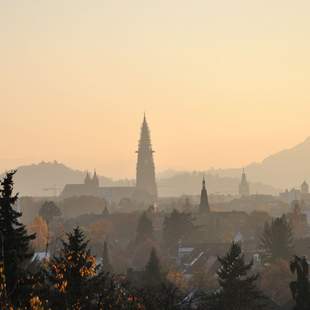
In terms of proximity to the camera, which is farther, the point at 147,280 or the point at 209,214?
the point at 209,214

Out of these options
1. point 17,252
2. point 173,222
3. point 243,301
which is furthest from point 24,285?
point 173,222

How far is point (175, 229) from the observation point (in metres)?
136

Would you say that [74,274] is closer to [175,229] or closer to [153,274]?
[153,274]

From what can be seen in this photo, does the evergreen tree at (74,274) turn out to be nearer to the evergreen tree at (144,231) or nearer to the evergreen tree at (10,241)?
the evergreen tree at (10,241)

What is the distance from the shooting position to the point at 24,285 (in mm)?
32500

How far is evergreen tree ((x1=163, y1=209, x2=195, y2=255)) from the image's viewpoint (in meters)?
134

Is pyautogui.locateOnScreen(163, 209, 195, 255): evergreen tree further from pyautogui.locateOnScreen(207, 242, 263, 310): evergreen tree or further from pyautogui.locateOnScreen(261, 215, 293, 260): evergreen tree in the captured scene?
pyautogui.locateOnScreen(207, 242, 263, 310): evergreen tree

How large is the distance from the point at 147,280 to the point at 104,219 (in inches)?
3853

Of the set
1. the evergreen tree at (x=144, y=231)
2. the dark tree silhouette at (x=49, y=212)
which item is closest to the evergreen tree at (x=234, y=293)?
the evergreen tree at (x=144, y=231)

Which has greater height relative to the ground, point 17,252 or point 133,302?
point 17,252

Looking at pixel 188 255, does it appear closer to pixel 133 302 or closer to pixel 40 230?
pixel 40 230

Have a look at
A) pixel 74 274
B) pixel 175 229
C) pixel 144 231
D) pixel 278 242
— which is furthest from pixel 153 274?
pixel 175 229

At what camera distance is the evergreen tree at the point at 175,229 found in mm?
133500

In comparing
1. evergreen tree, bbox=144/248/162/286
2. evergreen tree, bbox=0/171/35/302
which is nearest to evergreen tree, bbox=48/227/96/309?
A: evergreen tree, bbox=0/171/35/302
